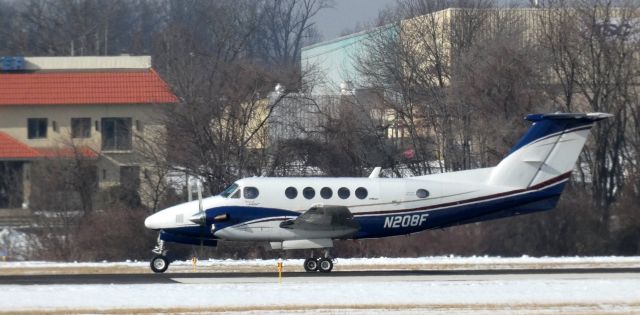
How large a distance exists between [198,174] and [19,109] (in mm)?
15041

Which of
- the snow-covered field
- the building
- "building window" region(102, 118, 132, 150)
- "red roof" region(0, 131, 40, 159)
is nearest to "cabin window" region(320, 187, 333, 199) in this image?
the snow-covered field

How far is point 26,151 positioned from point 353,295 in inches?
1243

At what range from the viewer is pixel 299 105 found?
47375mm

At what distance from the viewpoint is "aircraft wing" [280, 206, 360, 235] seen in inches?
1086

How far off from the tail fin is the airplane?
0.08 feet

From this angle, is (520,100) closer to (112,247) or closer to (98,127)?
(112,247)

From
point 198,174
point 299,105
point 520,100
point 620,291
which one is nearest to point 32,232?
point 198,174

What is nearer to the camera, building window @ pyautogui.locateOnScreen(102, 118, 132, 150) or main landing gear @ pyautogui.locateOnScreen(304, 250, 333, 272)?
main landing gear @ pyautogui.locateOnScreen(304, 250, 333, 272)

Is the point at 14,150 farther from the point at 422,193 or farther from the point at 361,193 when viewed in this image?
the point at 422,193

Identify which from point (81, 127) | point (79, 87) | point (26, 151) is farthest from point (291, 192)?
point (79, 87)

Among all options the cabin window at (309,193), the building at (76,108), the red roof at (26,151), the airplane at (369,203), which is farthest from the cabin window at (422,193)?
the building at (76,108)

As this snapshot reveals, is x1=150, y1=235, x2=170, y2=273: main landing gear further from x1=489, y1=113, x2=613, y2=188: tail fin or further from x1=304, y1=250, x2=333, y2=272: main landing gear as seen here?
x1=489, y1=113, x2=613, y2=188: tail fin

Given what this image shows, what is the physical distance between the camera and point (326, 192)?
28234 millimetres

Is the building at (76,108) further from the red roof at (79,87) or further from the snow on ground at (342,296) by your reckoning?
the snow on ground at (342,296)
